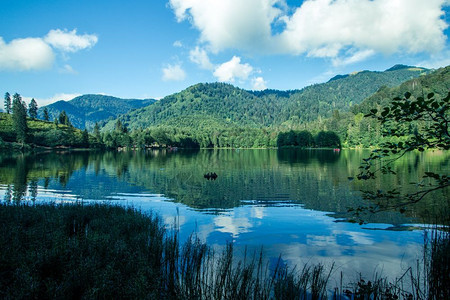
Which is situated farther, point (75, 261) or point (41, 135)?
point (41, 135)

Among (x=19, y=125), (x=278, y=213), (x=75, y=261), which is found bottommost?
(x=278, y=213)

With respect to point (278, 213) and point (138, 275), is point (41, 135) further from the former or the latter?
point (138, 275)

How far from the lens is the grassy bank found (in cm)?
910

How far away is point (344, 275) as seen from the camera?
13.0m

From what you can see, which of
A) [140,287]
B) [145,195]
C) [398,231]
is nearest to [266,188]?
[145,195]

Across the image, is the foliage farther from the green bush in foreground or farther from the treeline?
the green bush in foreground

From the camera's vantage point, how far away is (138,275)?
10320mm

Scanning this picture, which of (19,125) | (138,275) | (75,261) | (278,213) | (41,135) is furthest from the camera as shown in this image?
(41,135)

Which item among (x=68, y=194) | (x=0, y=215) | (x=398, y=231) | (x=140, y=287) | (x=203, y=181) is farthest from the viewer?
(x=203, y=181)

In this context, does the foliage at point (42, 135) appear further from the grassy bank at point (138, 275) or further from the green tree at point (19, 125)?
the grassy bank at point (138, 275)

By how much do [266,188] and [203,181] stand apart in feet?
39.0

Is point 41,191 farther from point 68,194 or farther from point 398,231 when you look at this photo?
point 398,231

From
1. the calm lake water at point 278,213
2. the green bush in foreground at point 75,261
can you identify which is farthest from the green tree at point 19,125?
the green bush in foreground at point 75,261

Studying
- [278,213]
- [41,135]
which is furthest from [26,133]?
[278,213]
